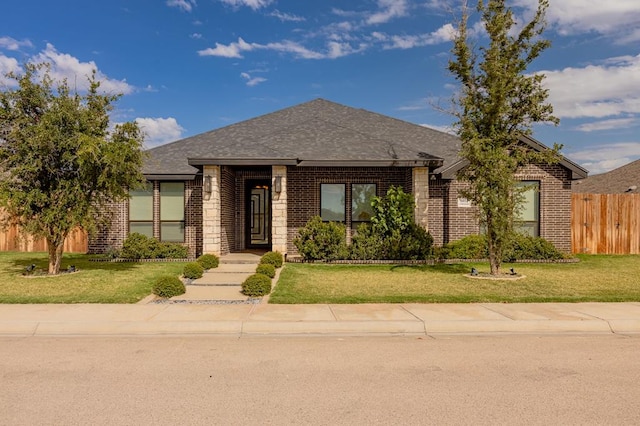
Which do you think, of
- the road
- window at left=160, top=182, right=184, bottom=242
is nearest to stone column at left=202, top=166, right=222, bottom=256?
window at left=160, top=182, right=184, bottom=242

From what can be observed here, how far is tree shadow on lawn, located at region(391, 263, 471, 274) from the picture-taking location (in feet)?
42.8

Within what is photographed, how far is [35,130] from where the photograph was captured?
35.3 ft

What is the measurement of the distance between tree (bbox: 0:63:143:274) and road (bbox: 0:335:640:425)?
557cm

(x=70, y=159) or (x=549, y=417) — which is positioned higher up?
(x=70, y=159)

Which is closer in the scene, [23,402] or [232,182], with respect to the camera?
[23,402]

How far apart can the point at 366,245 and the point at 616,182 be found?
23.7 meters

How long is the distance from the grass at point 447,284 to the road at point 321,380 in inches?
94.6

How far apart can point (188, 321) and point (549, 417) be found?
5.46 metres

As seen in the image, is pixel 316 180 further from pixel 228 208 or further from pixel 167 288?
pixel 167 288

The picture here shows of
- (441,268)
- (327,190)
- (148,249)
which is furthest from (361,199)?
(148,249)

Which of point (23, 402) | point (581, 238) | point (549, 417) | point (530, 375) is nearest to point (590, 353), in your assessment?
point (530, 375)

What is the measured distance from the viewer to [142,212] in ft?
55.5

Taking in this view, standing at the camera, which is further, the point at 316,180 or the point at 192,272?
the point at 316,180

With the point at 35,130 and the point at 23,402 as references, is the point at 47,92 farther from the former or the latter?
the point at 23,402
